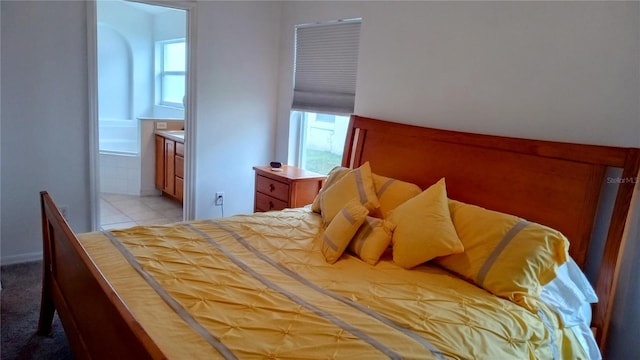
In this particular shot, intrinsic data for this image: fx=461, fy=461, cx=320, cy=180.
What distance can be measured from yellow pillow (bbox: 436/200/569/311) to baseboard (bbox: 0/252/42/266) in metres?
3.03

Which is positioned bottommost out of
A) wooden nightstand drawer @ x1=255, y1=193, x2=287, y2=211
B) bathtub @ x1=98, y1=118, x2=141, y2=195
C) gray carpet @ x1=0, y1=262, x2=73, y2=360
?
gray carpet @ x1=0, y1=262, x2=73, y2=360

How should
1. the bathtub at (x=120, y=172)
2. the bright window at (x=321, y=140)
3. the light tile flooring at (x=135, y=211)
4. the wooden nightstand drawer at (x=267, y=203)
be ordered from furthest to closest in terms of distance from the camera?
1. the bathtub at (x=120, y=172)
2. the light tile flooring at (x=135, y=211)
3. the bright window at (x=321, y=140)
4. the wooden nightstand drawer at (x=267, y=203)

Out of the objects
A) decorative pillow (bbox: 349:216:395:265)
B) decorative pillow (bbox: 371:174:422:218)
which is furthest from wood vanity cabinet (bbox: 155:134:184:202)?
decorative pillow (bbox: 349:216:395:265)

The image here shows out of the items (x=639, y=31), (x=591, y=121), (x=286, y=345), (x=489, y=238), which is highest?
(x=639, y=31)

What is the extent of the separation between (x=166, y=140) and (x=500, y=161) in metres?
4.00

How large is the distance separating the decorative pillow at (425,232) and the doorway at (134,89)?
3872 mm

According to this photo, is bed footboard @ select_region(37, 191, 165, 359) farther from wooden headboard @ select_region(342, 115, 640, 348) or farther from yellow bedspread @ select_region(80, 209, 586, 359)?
wooden headboard @ select_region(342, 115, 640, 348)

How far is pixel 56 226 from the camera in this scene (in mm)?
2098

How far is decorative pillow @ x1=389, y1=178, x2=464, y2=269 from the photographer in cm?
212

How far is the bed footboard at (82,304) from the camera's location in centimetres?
123

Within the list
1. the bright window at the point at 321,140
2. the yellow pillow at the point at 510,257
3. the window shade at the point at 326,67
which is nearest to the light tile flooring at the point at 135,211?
the bright window at the point at 321,140

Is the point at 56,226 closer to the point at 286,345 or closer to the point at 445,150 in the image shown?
the point at 286,345

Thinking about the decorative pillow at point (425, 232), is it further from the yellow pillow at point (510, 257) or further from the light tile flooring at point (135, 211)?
the light tile flooring at point (135, 211)

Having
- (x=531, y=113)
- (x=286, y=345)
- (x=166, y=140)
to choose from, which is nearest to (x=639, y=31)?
(x=531, y=113)
